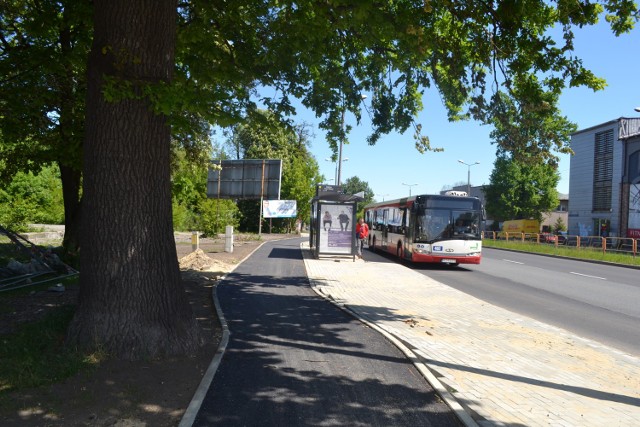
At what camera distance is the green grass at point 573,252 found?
24.6m

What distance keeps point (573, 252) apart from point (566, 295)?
18.4 m

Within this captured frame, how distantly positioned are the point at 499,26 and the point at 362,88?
4097mm

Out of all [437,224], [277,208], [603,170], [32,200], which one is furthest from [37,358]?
[603,170]

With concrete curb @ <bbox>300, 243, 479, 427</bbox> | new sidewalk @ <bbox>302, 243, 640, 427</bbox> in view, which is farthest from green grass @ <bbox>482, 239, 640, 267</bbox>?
concrete curb @ <bbox>300, 243, 479, 427</bbox>

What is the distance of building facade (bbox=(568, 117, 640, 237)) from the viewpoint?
3916 centimetres

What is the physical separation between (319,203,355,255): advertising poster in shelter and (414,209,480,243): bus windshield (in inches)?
111

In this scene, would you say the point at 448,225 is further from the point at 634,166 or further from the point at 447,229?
the point at 634,166

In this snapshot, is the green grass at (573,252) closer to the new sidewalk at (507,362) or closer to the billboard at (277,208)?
the billboard at (277,208)

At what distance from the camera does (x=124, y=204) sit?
559cm

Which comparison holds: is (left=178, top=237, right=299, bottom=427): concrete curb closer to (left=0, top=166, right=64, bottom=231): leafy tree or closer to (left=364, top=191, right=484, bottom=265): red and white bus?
(left=364, top=191, right=484, bottom=265): red and white bus

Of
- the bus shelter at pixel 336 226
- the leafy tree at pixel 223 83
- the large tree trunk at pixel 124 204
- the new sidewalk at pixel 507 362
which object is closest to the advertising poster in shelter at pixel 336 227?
the bus shelter at pixel 336 226

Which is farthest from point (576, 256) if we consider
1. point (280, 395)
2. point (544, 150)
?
point (280, 395)

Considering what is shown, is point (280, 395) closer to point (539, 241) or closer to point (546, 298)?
point (546, 298)

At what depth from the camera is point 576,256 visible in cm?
2819
